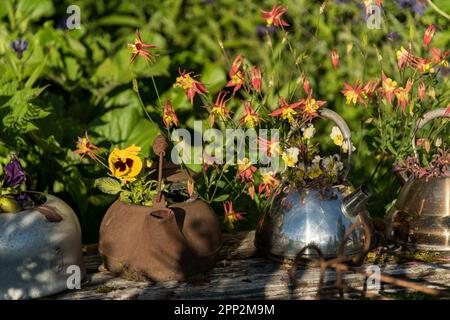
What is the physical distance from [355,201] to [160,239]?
44cm

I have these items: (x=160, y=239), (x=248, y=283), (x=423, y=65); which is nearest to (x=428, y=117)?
(x=423, y=65)

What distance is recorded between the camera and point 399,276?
59.0 inches

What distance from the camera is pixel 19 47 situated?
2.60 m

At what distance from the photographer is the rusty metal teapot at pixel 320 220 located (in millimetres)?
1497

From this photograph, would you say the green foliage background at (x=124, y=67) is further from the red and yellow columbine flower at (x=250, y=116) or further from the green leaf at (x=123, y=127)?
the red and yellow columbine flower at (x=250, y=116)

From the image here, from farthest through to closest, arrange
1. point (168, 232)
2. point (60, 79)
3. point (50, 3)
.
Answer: point (50, 3), point (60, 79), point (168, 232)

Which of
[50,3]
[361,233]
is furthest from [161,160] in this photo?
[50,3]

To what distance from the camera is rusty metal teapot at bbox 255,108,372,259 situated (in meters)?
1.50

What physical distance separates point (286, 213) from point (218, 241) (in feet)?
0.55

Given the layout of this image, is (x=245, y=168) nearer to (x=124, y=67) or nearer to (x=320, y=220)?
(x=320, y=220)

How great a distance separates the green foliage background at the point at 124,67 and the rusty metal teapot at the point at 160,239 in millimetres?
736

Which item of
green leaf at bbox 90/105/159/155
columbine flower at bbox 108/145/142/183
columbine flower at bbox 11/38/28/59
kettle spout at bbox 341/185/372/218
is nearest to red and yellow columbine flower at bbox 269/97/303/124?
kettle spout at bbox 341/185/372/218
